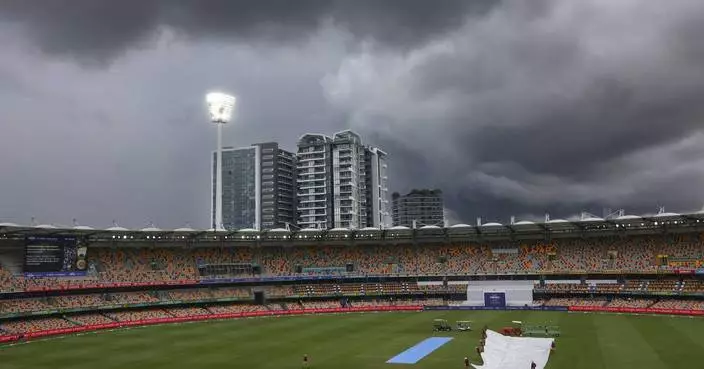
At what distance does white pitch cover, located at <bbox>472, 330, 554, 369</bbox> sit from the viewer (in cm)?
2694

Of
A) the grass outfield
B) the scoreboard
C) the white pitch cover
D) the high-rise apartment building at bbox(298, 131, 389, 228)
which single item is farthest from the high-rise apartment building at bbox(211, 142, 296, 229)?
the white pitch cover

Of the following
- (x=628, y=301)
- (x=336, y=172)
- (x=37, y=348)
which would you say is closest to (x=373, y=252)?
→ (x=628, y=301)

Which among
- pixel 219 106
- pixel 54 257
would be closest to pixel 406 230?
pixel 219 106

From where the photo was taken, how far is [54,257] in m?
69.4

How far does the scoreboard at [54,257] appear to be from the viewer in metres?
67.3

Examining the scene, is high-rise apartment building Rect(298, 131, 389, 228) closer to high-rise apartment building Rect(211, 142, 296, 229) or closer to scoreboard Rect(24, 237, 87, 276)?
high-rise apartment building Rect(211, 142, 296, 229)

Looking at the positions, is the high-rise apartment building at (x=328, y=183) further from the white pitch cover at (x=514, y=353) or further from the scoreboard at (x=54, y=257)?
the white pitch cover at (x=514, y=353)

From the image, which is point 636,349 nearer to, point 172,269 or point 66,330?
point 66,330

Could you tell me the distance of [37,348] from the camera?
5031 centimetres

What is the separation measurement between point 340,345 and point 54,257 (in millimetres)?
41400

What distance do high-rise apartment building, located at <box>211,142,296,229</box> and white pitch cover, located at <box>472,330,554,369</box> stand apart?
140512mm

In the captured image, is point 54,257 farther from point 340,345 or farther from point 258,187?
point 258,187

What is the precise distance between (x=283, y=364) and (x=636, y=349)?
26121 millimetres

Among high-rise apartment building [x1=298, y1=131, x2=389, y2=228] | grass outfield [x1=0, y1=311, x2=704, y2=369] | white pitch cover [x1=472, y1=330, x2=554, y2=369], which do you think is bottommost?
grass outfield [x1=0, y1=311, x2=704, y2=369]
